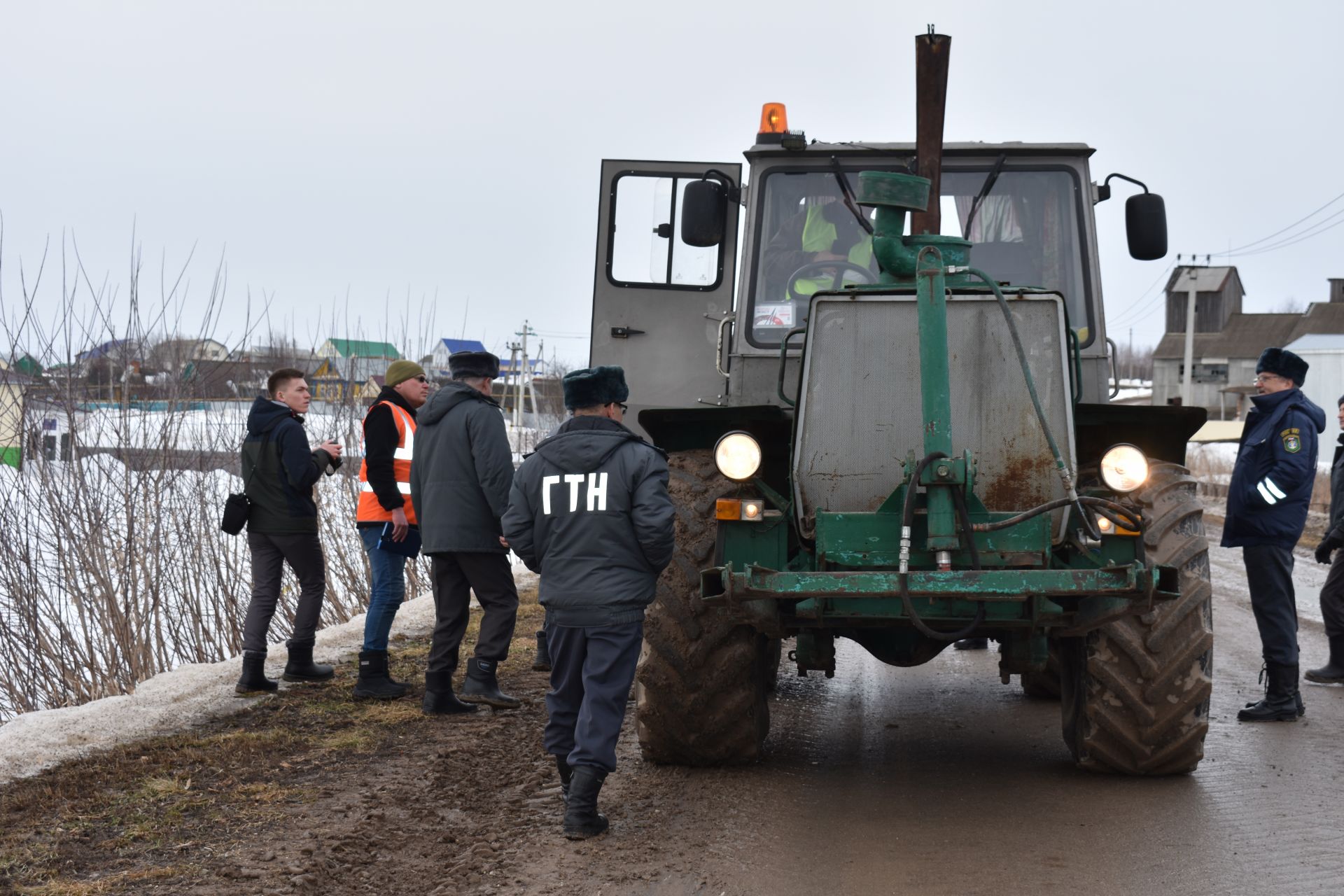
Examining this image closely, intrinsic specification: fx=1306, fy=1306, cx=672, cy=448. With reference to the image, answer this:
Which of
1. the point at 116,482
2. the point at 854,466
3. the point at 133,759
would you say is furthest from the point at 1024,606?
the point at 116,482

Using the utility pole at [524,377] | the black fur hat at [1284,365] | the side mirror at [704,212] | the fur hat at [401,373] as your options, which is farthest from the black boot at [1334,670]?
the utility pole at [524,377]

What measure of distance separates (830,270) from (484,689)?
2892mm

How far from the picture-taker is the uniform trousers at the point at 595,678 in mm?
4832

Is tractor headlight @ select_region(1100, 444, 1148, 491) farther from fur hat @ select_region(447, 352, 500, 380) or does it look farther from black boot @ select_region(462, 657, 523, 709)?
black boot @ select_region(462, 657, 523, 709)

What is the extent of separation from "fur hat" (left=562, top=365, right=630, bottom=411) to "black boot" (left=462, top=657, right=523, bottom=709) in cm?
246

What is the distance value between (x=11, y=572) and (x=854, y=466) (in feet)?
19.6

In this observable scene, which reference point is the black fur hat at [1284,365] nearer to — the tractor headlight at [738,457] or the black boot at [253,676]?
the tractor headlight at [738,457]

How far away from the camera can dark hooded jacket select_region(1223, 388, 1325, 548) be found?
712 centimetres

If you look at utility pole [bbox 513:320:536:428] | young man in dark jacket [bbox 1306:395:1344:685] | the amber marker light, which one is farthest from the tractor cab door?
utility pole [bbox 513:320:536:428]

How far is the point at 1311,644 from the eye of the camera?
31.2ft

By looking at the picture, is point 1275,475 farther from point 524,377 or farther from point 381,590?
point 524,377

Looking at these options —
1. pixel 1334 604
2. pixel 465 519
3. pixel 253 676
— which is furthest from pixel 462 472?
pixel 1334 604

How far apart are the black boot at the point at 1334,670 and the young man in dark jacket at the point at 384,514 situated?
5575 mm

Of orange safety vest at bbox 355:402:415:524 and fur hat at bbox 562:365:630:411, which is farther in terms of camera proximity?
orange safety vest at bbox 355:402:415:524
